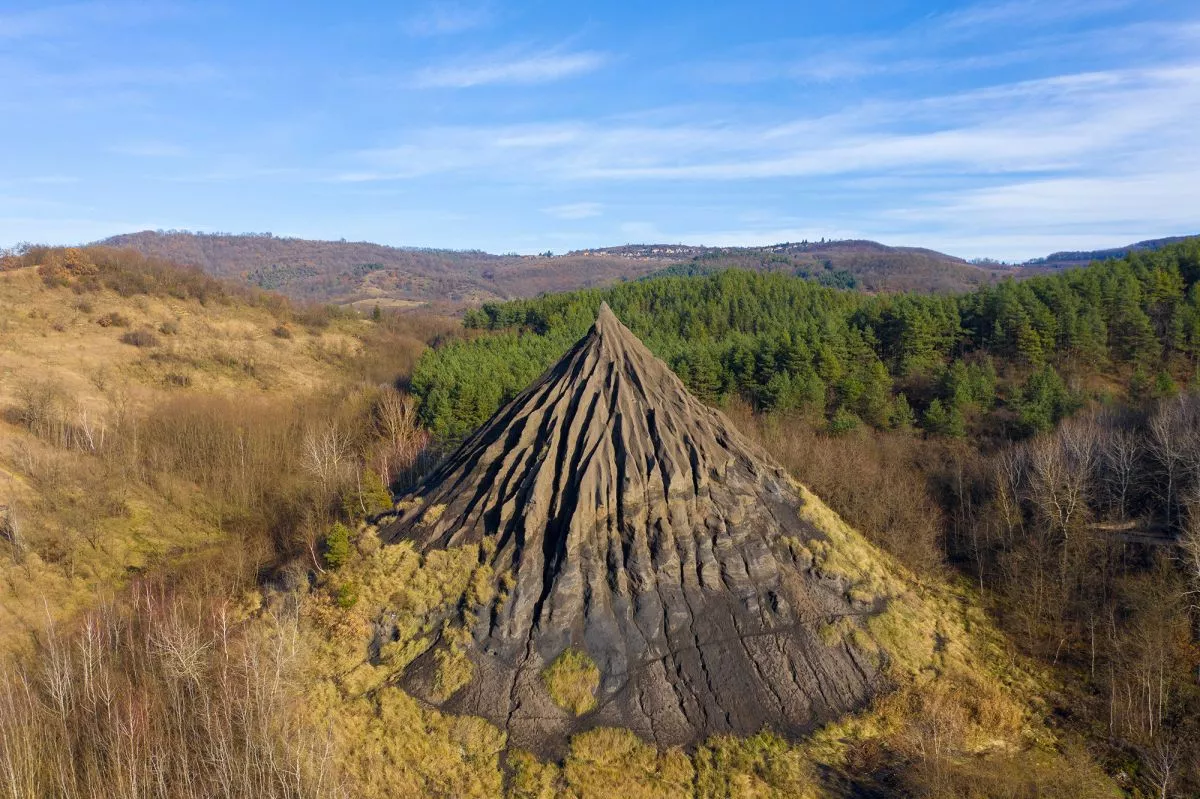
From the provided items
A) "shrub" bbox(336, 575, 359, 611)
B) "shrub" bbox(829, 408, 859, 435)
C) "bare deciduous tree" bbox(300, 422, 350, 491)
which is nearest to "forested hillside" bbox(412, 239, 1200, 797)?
"shrub" bbox(829, 408, 859, 435)

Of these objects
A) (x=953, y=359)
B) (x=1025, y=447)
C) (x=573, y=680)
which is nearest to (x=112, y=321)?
(x=573, y=680)

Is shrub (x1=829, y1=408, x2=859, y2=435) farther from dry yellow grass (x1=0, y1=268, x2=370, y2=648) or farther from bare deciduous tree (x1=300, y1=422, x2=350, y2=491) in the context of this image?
dry yellow grass (x1=0, y1=268, x2=370, y2=648)

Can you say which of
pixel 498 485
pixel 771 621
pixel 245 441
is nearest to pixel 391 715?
pixel 498 485

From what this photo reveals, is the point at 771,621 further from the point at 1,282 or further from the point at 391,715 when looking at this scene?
the point at 1,282

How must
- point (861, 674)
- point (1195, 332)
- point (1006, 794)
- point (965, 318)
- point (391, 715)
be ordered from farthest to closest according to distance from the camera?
point (965, 318), point (1195, 332), point (861, 674), point (391, 715), point (1006, 794)

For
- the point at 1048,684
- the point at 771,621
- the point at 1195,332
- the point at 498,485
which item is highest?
the point at 1195,332

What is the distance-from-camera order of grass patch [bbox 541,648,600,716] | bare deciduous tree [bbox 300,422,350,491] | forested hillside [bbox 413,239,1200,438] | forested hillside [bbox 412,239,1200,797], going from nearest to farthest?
grass patch [bbox 541,648,600,716] < forested hillside [bbox 412,239,1200,797] < bare deciduous tree [bbox 300,422,350,491] < forested hillside [bbox 413,239,1200,438]

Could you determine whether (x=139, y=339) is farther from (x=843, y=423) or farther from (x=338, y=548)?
(x=843, y=423)
